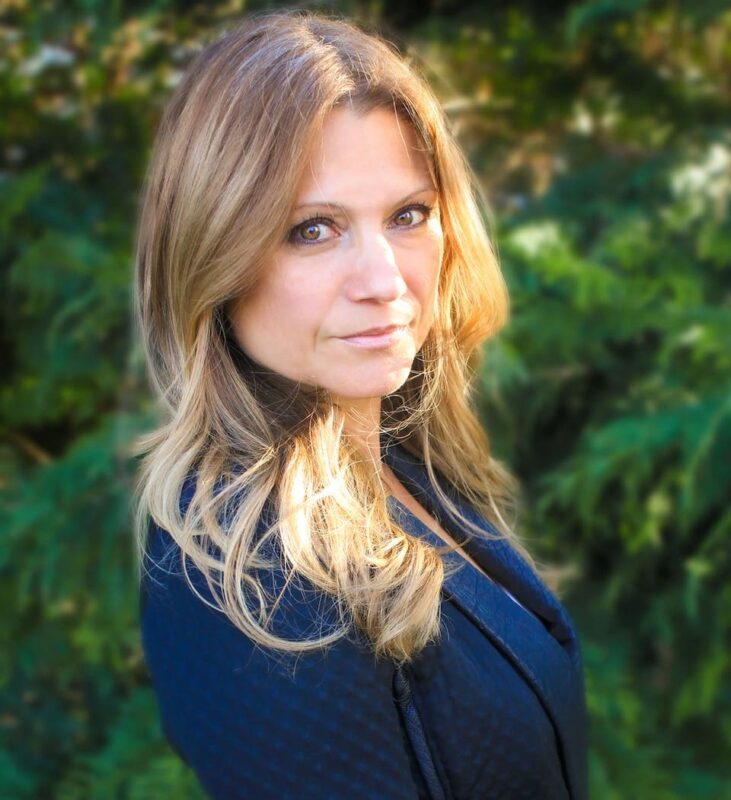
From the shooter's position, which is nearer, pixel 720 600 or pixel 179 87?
pixel 179 87

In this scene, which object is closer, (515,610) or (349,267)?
(349,267)

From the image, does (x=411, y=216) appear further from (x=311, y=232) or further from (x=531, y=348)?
(x=531, y=348)

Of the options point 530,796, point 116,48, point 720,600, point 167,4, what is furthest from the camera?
point 116,48

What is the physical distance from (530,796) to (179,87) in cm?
110

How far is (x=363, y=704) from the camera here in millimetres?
1070

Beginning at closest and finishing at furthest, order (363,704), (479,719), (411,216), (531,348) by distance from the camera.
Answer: (363,704), (479,719), (411,216), (531,348)

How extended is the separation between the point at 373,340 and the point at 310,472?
20 cm

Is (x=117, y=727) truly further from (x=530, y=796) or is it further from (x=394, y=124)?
(x=394, y=124)

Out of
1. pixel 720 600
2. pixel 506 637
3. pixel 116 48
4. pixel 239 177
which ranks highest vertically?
pixel 116 48

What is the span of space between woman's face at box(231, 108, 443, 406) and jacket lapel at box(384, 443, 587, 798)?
0.22 m

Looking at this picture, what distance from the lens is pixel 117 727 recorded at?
3012 millimetres

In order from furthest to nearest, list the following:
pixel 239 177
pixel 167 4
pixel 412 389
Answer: pixel 167 4, pixel 412 389, pixel 239 177

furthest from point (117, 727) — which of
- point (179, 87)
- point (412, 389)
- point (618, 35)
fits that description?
point (618, 35)

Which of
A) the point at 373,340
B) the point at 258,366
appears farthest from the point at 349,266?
the point at 258,366
